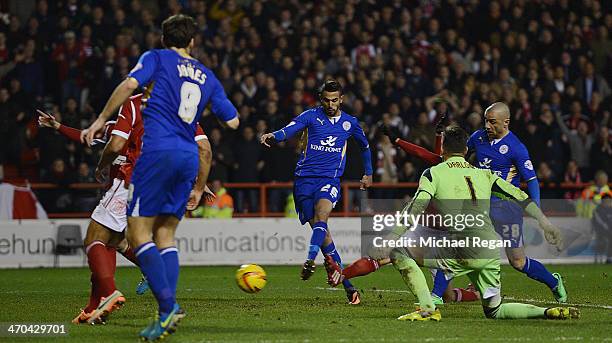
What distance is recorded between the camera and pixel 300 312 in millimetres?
10984

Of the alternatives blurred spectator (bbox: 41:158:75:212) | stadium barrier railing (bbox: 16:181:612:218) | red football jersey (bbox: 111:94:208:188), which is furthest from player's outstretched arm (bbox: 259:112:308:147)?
blurred spectator (bbox: 41:158:75:212)

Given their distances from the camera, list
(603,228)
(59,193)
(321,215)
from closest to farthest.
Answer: (321,215) < (59,193) < (603,228)

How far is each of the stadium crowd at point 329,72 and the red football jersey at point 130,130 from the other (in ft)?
33.3

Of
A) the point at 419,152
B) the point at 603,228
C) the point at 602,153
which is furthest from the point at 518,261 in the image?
the point at 602,153

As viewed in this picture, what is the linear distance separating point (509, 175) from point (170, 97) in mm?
5067

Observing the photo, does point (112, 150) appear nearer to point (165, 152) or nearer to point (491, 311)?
point (165, 152)

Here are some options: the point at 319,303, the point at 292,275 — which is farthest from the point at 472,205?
the point at 292,275

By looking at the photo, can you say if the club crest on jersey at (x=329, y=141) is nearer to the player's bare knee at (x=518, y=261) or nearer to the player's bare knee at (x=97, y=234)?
the player's bare knee at (x=518, y=261)

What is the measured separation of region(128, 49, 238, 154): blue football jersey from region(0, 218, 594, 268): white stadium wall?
1136cm

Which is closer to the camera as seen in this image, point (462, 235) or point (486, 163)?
point (462, 235)

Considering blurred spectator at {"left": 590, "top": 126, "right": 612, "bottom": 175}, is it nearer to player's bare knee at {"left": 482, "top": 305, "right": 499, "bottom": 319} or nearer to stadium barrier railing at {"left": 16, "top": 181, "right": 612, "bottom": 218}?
stadium barrier railing at {"left": 16, "top": 181, "right": 612, "bottom": 218}

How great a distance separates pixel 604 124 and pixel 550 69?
6.90 feet

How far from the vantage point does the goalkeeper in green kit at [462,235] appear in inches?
388

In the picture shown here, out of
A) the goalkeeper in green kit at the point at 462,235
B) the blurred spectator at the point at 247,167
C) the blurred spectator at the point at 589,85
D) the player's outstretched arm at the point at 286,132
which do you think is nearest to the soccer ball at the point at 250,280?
the goalkeeper in green kit at the point at 462,235
